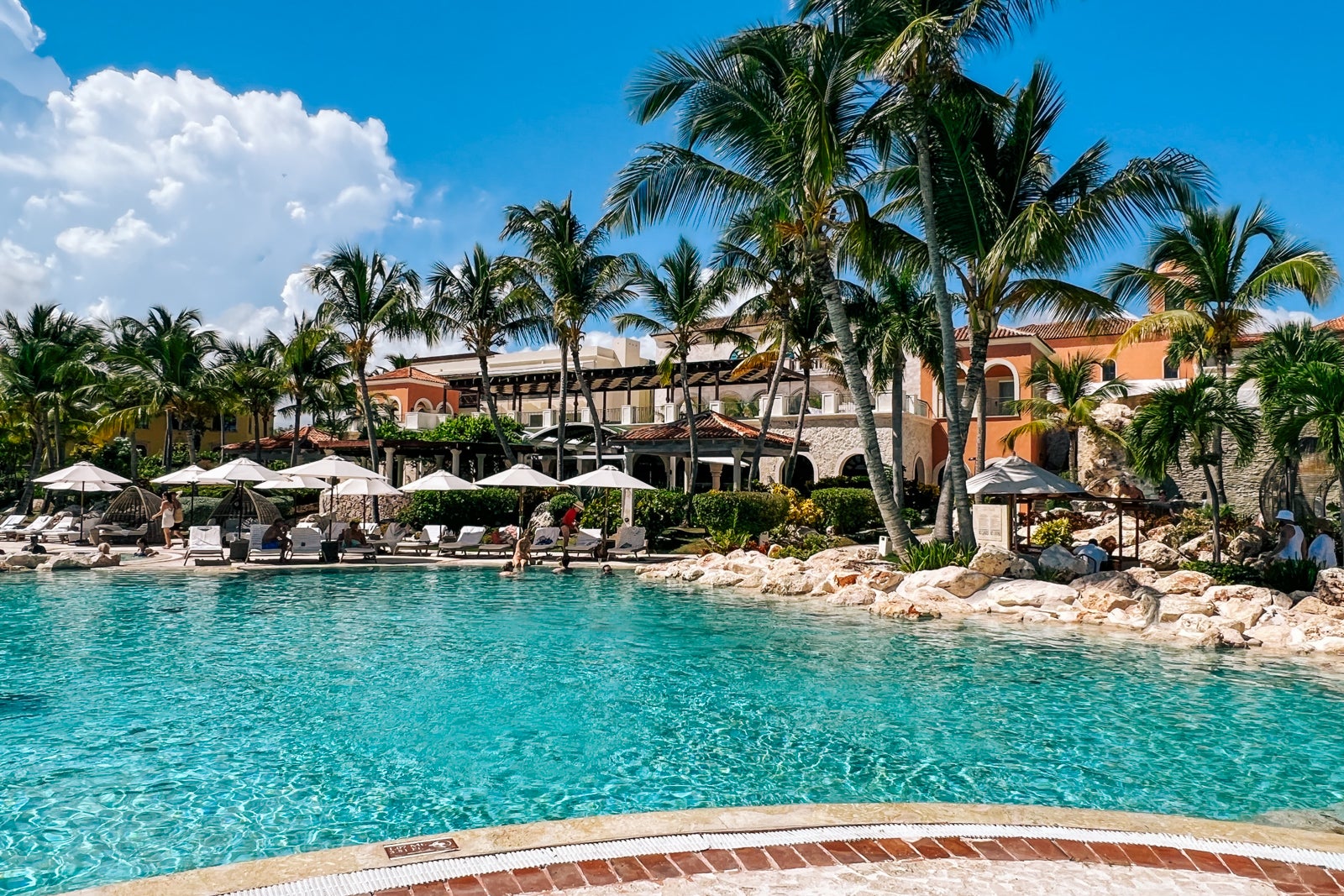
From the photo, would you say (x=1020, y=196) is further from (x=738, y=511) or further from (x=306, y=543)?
(x=306, y=543)

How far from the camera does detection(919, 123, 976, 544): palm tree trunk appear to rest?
50.3 feet

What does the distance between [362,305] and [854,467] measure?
18538 mm

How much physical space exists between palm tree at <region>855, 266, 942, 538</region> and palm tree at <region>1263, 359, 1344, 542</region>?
38.3 ft

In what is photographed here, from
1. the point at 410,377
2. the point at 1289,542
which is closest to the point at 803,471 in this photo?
the point at 410,377

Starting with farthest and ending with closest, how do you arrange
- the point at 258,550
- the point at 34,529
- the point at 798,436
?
the point at 798,436
the point at 34,529
the point at 258,550

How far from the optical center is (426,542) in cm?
2205

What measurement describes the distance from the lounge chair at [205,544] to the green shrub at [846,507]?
50.0ft

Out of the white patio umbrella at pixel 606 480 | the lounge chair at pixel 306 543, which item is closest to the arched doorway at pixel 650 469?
the white patio umbrella at pixel 606 480

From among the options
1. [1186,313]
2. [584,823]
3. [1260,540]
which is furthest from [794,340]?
[584,823]

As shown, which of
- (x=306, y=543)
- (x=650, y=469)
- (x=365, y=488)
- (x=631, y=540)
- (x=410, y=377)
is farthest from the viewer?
(x=410, y=377)

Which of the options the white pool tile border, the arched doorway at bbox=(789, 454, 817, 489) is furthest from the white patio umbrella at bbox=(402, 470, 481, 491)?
the white pool tile border

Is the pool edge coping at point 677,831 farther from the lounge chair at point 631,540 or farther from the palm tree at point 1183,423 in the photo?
the lounge chair at point 631,540

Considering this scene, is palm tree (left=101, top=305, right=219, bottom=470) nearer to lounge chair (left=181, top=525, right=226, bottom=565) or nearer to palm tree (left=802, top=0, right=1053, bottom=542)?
lounge chair (left=181, top=525, right=226, bottom=565)

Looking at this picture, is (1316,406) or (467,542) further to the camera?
(467,542)
